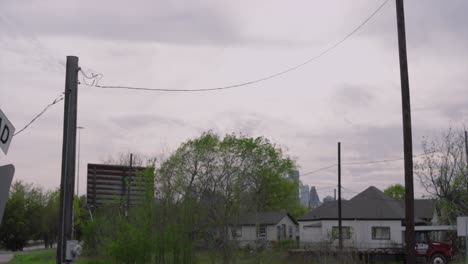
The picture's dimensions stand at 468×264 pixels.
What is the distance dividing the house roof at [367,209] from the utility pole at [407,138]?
39.6 metres

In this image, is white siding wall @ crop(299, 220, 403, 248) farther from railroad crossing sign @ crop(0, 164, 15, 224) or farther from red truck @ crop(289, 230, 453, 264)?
railroad crossing sign @ crop(0, 164, 15, 224)

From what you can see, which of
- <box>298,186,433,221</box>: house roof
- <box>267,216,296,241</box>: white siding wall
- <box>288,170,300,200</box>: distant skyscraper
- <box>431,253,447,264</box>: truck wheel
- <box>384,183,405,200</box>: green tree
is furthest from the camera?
<box>384,183,405,200</box>: green tree

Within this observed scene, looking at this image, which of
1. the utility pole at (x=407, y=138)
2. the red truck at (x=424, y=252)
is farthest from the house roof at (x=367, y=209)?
the utility pole at (x=407, y=138)

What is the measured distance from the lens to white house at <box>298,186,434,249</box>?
54625 mm

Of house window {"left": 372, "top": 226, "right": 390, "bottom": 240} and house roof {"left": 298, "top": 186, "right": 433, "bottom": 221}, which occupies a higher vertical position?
house roof {"left": 298, "top": 186, "right": 433, "bottom": 221}

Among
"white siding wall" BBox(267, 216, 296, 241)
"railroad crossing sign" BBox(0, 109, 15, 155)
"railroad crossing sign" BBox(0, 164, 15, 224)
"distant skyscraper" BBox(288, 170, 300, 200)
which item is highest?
"distant skyscraper" BBox(288, 170, 300, 200)

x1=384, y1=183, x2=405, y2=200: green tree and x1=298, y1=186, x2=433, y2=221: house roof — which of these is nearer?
x1=298, y1=186, x2=433, y2=221: house roof

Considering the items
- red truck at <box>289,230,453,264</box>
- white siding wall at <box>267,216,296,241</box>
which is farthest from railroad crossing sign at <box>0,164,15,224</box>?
white siding wall at <box>267,216,296,241</box>

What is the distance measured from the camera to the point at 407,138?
16.7 metres

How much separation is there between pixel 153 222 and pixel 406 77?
11.7 metres

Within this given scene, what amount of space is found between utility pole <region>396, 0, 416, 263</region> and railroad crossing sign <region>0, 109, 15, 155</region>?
1204 cm

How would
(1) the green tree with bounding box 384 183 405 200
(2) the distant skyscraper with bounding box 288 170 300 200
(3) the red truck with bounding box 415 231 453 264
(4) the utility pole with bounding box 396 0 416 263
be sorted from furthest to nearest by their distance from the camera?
(1) the green tree with bounding box 384 183 405 200, (2) the distant skyscraper with bounding box 288 170 300 200, (3) the red truck with bounding box 415 231 453 264, (4) the utility pole with bounding box 396 0 416 263

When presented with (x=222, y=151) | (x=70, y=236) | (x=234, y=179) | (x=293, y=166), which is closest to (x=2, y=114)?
(x=70, y=236)

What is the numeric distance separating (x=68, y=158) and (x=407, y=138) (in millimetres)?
8854
